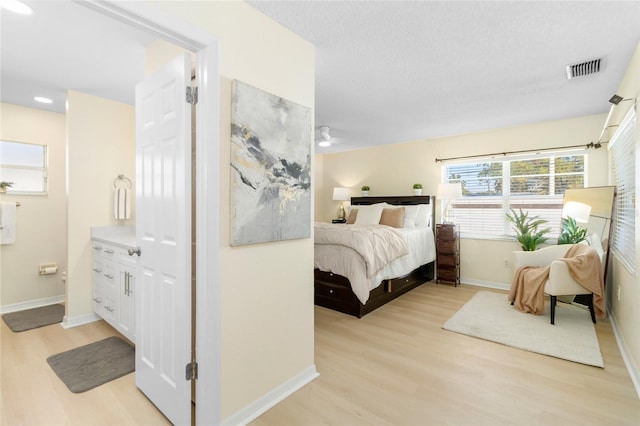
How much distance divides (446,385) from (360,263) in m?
1.43

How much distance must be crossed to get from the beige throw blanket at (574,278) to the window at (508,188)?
3.86 ft

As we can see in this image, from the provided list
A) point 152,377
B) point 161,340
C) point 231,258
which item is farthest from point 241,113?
point 152,377

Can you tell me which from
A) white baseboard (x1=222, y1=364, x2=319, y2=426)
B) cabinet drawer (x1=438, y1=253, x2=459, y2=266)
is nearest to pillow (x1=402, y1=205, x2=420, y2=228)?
cabinet drawer (x1=438, y1=253, x2=459, y2=266)

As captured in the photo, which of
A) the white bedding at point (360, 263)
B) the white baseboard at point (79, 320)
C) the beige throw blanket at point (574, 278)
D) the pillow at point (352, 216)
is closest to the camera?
the beige throw blanket at point (574, 278)

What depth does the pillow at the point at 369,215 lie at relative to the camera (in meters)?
5.12

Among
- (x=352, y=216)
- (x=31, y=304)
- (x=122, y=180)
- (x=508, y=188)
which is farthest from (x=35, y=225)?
(x=508, y=188)

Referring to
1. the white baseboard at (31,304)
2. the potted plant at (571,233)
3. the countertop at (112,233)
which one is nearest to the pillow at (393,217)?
the potted plant at (571,233)

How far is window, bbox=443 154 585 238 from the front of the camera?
4270mm

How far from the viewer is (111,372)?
89.5 inches

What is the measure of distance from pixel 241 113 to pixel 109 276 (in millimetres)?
2460

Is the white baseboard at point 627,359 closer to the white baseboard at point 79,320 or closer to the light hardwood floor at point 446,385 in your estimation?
the light hardwood floor at point 446,385

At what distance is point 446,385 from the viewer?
2131mm

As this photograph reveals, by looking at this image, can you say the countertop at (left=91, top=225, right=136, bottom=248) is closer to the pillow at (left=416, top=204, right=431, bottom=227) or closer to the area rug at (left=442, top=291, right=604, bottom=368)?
the area rug at (left=442, top=291, right=604, bottom=368)

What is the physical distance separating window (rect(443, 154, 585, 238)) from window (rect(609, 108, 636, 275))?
792 mm
